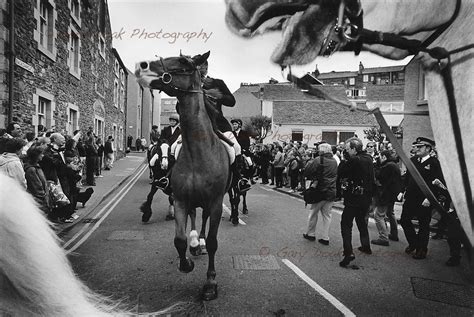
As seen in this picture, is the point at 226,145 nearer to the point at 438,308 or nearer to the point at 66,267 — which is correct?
the point at 438,308

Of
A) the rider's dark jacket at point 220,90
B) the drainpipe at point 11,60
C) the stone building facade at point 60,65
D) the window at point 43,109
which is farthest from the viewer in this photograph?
the window at point 43,109

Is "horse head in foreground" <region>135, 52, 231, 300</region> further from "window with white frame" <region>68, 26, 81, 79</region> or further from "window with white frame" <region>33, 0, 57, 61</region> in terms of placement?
"window with white frame" <region>68, 26, 81, 79</region>

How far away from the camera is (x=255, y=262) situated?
5.43 meters

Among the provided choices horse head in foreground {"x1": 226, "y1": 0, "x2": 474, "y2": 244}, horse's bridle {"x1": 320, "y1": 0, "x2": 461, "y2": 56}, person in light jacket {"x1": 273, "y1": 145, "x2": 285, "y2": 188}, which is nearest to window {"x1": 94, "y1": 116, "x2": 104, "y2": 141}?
person in light jacket {"x1": 273, "y1": 145, "x2": 285, "y2": 188}

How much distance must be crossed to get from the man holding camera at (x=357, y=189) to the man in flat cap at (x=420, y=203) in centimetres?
78

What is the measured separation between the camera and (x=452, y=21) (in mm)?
1457

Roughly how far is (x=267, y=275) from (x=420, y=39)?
3.99 metres

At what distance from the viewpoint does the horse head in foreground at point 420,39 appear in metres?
1.42

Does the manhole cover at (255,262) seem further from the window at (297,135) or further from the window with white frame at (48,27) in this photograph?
Result: the window at (297,135)

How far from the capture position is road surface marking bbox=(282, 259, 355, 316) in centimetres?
380

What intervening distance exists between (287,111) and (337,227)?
108 feet

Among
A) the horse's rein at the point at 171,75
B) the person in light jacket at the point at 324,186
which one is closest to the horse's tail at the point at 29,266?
the horse's rein at the point at 171,75

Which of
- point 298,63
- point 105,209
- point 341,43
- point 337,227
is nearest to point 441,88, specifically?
point 341,43

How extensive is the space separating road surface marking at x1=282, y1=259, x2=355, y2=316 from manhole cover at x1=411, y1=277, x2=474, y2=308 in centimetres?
119
